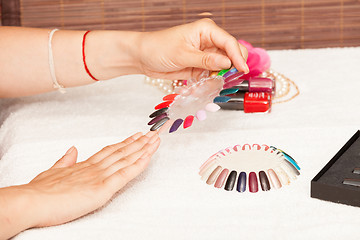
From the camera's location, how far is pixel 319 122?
114 cm

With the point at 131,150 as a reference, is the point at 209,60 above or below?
above

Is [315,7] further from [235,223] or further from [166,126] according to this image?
[235,223]

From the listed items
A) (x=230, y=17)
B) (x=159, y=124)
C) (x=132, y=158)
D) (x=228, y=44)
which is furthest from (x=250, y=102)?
(x=230, y=17)

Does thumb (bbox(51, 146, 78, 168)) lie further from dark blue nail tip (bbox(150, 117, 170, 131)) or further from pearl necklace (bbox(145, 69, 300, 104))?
pearl necklace (bbox(145, 69, 300, 104))

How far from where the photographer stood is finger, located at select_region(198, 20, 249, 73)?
1.09 metres

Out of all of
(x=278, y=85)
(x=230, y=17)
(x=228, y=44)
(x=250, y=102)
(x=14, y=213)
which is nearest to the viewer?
(x=14, y=213)

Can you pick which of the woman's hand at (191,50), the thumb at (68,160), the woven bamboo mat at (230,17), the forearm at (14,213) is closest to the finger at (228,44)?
the woman's hand at (191,50)

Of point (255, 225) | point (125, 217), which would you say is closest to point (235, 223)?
point (255, 225)

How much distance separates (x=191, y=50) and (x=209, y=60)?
2.3 inches

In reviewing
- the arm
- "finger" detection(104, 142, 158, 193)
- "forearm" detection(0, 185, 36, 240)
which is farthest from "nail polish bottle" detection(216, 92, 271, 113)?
"forearm" detection(0, 185, 36, 240)

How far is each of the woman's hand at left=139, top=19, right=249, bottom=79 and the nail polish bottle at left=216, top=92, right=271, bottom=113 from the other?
0.36 feet

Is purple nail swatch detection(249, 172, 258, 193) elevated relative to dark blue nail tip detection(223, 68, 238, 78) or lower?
lower

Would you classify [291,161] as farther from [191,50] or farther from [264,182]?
[191,50]

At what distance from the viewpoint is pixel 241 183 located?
0.89 m
